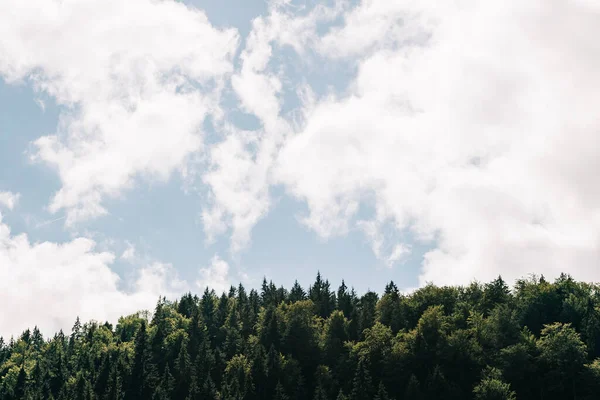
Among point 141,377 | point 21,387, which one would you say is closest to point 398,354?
point 141,377

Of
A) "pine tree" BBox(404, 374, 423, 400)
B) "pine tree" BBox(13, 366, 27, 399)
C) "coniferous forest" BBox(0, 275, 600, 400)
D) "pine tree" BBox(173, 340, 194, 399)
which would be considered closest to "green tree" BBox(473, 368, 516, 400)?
"coniferous forest" BBox(0, 275, 600, 400)

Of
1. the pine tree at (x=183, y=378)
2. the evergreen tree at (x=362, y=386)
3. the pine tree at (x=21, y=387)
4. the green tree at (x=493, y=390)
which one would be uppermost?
the pine tree at (x=21, y=387)

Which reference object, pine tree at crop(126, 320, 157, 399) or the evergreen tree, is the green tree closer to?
the evergreen tree

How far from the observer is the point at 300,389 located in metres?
121

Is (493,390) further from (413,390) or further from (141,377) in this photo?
(141,377)

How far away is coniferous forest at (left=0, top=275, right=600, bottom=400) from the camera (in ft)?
356

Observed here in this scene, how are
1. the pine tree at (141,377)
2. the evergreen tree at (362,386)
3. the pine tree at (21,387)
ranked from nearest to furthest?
the evergreen tree at (362,386)
the pine tree at (141,377)
the pine tree at (21,387)

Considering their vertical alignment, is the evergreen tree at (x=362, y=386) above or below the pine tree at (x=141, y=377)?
below

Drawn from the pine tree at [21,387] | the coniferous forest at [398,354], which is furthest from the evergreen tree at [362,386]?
the pine tree at [21,387]

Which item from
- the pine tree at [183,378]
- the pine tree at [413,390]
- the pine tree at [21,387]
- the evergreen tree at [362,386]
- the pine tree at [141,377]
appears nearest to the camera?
the pine tree at [413,390]

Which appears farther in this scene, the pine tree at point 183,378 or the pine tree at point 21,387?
the pine tree at point 21,387

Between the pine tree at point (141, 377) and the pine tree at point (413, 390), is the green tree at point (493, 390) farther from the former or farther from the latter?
the pine tree at point (141, 377)

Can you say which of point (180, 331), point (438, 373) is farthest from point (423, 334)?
point (180, 331)

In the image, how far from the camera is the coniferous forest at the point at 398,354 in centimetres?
10862
